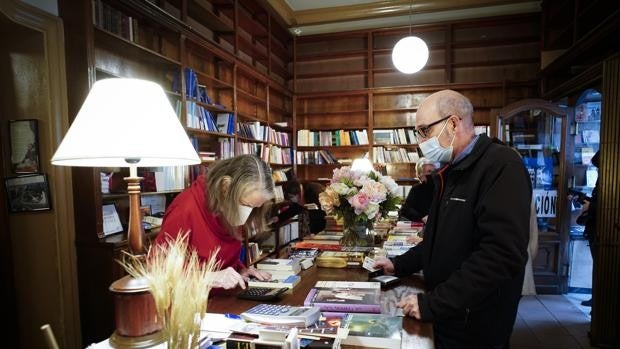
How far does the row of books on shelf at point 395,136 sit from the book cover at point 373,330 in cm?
464

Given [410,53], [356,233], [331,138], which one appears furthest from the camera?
[331,138]

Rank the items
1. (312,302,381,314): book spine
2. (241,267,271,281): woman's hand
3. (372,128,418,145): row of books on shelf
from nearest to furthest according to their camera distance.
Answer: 1. (312,302,381,314): book spine
2. (241,267,271,281): woman's hand
3. (372,128,418,145): row of books on shelf

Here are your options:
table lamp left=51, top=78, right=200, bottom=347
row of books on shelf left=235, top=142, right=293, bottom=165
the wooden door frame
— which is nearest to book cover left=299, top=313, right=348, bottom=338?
table lamp left=51, top=78, right=200, bottom=347

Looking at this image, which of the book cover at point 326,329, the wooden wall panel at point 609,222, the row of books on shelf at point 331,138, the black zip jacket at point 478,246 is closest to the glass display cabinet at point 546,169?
the wooden wall panel at point 609,222

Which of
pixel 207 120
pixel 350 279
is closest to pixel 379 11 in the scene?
pixel 207 120

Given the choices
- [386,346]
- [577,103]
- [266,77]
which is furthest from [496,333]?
[266,77]

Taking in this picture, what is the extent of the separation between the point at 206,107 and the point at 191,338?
3.17 metres

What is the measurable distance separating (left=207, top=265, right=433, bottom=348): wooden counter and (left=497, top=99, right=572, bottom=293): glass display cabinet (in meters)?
3.09

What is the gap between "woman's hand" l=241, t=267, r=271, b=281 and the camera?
1.46 meters

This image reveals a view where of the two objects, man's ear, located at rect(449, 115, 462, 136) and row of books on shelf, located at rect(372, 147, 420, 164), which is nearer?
man's ear, located at rect(449, 115, 462, 136)

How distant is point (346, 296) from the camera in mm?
1193

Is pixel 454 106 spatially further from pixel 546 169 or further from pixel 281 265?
pixel 546 169

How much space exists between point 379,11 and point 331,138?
1946mm

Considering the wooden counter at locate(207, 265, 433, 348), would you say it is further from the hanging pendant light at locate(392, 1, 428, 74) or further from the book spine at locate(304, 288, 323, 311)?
the hanging pendant light at locate(392, 1, 428, 74)
